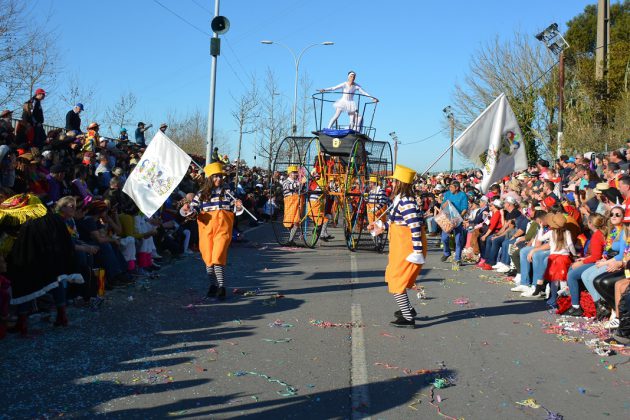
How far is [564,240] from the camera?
1090 centimetres

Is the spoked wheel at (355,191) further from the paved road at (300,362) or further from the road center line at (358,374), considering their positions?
the road center line at (358,374)

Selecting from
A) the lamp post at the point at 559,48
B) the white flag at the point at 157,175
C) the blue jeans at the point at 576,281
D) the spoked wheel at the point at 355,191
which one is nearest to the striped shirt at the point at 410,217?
the blue jeans at the point at 576,281

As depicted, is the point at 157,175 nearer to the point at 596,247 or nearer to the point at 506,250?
the point at 596,247

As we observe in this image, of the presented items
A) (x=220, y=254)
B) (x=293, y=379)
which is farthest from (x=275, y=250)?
(x=293, y=379)

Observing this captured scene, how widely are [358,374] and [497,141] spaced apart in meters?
6.12

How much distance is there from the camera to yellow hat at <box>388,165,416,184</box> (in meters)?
8.87

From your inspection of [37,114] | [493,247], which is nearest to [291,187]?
[493,247]

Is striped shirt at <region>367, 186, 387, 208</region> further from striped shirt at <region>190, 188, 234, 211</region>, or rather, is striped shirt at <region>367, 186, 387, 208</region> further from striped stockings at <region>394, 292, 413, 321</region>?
striped stockings at <region>394, 292, 413, 321</region>

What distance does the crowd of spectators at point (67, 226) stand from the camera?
25.2ft

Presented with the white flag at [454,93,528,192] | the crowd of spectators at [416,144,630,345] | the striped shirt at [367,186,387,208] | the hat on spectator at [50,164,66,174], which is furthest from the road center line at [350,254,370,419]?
the striped shirt at [367,186,387,208]

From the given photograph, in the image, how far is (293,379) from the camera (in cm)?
611

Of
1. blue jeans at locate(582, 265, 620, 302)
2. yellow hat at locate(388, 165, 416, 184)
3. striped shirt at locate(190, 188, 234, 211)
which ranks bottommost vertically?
blue jeans at locate(582, 265, 620, 302)

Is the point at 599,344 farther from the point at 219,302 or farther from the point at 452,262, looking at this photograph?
the point at 452,262

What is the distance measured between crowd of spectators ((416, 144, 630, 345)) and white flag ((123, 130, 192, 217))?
5882 millimetres
